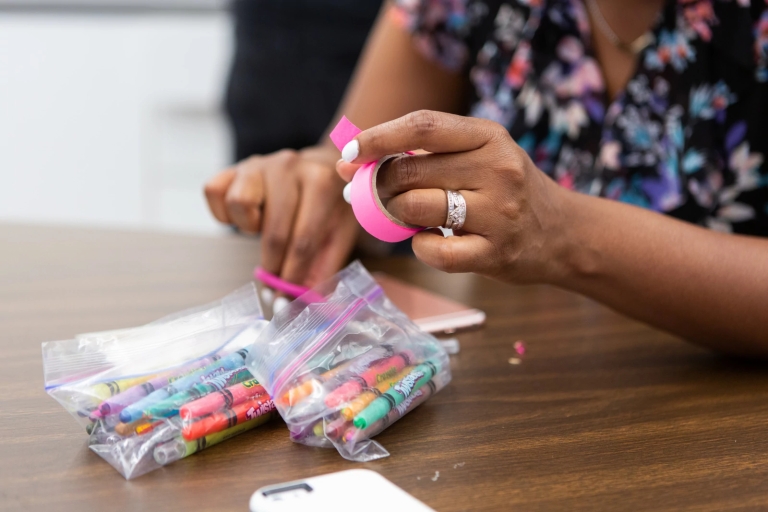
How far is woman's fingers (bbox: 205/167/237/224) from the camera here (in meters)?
0.94

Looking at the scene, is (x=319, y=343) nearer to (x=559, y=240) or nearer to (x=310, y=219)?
(x=559, y=240)

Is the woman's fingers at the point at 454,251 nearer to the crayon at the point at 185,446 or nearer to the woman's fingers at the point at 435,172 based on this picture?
the woman's fingers at the point at 435,172

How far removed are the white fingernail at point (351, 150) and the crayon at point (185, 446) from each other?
0.21 metres

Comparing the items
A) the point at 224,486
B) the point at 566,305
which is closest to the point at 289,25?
the point at 566,305

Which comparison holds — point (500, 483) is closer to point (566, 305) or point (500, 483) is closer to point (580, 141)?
point (566, 305)

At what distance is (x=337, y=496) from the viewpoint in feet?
1.51

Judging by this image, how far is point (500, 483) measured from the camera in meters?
0.50

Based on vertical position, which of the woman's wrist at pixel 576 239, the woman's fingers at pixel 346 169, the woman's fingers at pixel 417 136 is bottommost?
the woman's wrist at pixel 576 239

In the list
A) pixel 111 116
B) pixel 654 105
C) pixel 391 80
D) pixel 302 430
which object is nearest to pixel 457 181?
pixel 302 430

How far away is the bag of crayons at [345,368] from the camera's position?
530 mm

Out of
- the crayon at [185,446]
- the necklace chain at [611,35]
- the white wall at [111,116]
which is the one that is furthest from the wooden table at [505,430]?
the white wall at [111,116]

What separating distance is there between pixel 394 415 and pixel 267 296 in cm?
37

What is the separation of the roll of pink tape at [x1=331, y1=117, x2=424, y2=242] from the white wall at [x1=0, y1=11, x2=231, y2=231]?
2.02 m

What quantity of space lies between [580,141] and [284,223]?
0.49 m
